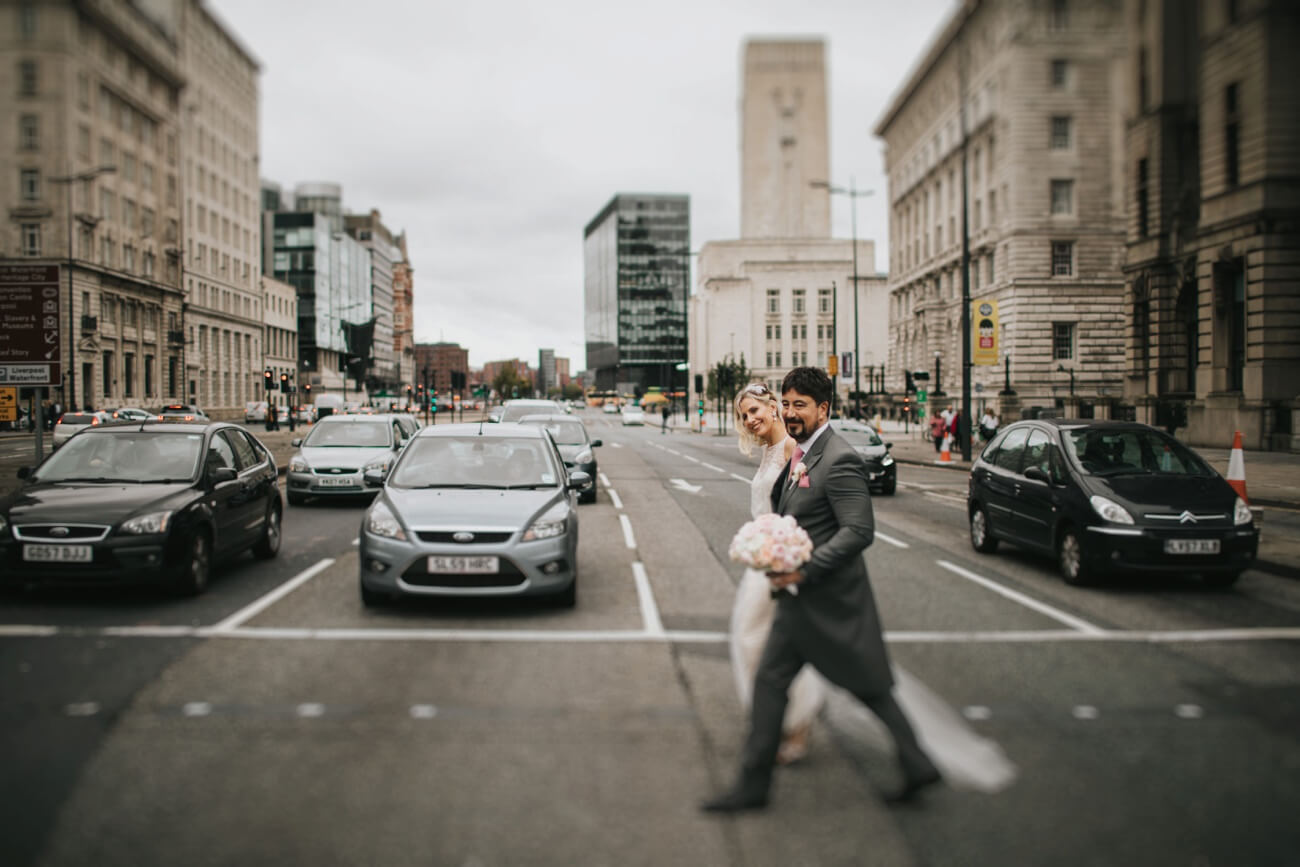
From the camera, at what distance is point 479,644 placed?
6453 millimetres

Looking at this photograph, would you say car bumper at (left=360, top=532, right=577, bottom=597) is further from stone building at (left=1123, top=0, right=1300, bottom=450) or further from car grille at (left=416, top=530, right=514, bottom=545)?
stone building at (left=1123, top=0, right=1300, bottom=450)

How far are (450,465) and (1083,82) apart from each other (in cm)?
602

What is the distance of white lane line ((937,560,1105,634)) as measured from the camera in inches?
281

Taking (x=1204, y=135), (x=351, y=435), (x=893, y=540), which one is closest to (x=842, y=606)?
(x=1204, y=135)

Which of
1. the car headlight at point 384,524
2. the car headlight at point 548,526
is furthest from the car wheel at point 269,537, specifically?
the car headlight at point 548,526

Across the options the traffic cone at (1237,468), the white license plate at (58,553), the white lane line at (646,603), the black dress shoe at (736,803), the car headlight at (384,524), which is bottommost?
the white lane line at (646,603)

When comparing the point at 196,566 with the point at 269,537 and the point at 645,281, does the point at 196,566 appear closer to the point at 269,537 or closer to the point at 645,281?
the point at 269,537

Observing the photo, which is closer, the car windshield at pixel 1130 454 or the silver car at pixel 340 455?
the car windshield at pixel 1130 454

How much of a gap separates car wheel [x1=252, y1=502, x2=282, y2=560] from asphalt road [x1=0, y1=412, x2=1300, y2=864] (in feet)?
5.60

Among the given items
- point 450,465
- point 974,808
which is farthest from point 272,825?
point 450,465

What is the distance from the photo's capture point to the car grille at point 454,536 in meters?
7.43

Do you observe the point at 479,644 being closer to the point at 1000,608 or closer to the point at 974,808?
the point at 974,808

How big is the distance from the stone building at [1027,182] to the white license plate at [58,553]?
23.0 ft

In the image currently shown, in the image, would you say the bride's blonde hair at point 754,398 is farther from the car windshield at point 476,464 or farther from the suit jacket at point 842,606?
the car windshield at point 476,464
